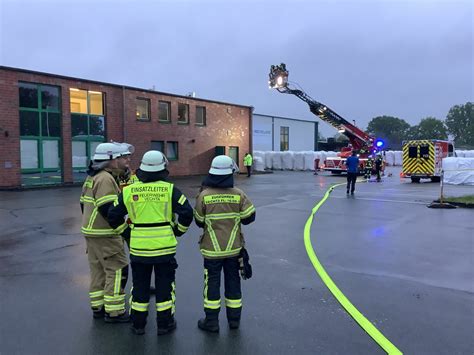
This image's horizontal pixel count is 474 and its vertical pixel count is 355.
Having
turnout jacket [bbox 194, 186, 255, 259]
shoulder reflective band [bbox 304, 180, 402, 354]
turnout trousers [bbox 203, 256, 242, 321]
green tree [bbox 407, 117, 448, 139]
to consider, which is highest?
green tree [bbox 407, 117, 448, 139]

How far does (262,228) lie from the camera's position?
30.4 ft

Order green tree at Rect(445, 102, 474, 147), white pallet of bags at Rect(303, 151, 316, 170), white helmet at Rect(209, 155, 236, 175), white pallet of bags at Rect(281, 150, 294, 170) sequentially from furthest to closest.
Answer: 1. green tree at Rect(445, 102, 474, 147)
2. white pallet of bags at Rect(281, 150, 294, 170)
3. white pallet of bags at Rect(303, 151, 316, 170)
4. white helmet at Rect(209, 155, 236, 175)

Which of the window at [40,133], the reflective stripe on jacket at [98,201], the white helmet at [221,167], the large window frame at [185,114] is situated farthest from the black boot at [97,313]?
the large window frame at [185,114]

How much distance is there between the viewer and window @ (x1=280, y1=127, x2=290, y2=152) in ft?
171

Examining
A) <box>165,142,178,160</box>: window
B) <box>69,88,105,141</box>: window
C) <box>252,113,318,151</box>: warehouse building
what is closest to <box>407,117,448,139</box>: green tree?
<box>252,113,318,151</box>: warehouse building

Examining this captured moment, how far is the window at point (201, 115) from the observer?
3138 cm

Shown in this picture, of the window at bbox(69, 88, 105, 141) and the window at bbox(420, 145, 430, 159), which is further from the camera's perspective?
the window at bbox(420, 145, 430, 159)

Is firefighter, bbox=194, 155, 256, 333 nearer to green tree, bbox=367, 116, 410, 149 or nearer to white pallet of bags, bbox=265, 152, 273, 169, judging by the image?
white pallet of bags, bbox=265, 152, 273, 169

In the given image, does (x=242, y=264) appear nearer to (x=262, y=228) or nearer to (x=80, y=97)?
(x=262, y=228)

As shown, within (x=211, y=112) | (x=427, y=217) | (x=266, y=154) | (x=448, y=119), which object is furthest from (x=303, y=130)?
(x=448, y=119)

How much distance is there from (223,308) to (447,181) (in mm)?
21804

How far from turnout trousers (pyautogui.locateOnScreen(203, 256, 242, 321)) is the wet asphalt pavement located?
0.19m

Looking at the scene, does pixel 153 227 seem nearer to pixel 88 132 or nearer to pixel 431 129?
pixel 88 132

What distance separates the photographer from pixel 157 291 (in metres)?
3.88
